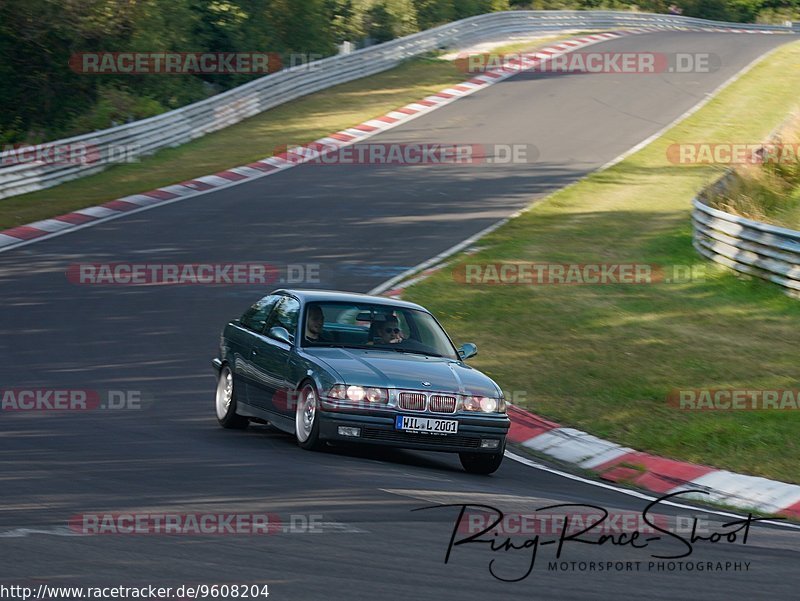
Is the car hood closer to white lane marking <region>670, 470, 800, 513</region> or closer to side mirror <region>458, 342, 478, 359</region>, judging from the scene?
side mirror <region>458, 342, 478, 359</region>

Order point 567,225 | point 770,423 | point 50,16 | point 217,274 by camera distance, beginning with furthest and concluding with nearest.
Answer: point 50,16 < point 567,225 < point 217,274 < point 770,423

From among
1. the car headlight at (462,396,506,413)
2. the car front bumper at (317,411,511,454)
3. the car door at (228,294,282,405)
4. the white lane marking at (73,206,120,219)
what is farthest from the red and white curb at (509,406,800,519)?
the white lane marking at (73,206,120,219)

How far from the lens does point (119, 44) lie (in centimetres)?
3216

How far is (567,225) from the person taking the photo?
23453 millimetres

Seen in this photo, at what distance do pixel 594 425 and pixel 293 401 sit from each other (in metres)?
3.27

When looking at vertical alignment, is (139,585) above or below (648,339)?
above

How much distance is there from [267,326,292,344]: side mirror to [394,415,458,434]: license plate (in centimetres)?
154

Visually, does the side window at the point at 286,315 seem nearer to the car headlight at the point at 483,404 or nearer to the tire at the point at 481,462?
the car headlight at the point at 483,404

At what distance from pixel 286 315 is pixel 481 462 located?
242cm

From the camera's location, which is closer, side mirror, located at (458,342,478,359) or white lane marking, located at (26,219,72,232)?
side mirror, located at (458,342,478,359)

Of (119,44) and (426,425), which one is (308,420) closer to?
(426,425)

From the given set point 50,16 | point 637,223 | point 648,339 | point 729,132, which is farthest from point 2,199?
point 729,132

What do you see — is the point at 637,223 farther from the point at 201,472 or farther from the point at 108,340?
the point at 201,472

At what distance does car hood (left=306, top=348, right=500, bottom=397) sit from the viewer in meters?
10.1
